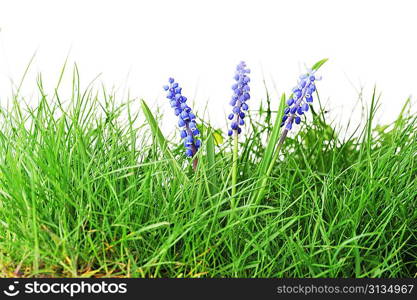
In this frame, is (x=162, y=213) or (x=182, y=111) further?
(x=182, y=111)

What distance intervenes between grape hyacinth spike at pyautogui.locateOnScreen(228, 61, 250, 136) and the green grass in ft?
0.26

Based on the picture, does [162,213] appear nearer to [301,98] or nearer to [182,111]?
[182,111]

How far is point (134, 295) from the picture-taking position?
1.20m

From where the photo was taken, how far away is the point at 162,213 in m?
1.32

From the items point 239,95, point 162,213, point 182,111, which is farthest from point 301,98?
point 162,213

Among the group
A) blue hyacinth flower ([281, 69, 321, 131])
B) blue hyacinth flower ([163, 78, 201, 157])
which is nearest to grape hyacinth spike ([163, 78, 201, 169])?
blue hyacinth flower ([163, 78, 201, 157])

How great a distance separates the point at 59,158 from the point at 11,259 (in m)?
0.23

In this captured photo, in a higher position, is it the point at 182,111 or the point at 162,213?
the point at 182,111

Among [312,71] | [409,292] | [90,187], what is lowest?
[409,292]

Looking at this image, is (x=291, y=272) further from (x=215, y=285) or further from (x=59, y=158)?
(x=59, y=158)

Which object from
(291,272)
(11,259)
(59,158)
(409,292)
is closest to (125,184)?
(59,158)

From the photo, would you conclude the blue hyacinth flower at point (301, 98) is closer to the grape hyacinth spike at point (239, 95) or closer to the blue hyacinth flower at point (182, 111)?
the grape hyacinth spike at point (239, 95)

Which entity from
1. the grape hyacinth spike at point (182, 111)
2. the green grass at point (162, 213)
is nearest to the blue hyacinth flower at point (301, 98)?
the green grass at point (162, 213)

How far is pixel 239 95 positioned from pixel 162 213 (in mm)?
306
